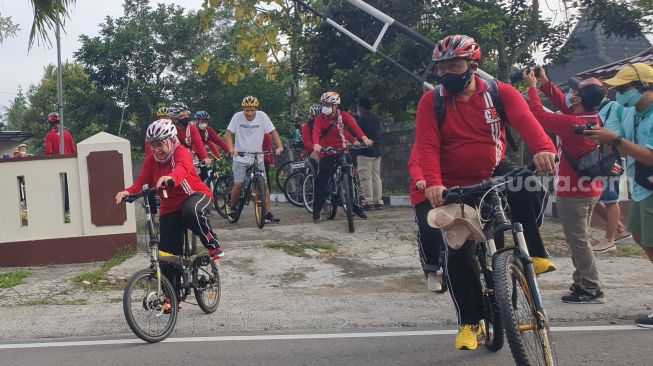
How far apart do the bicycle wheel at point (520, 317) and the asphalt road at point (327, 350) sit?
0.91 metres

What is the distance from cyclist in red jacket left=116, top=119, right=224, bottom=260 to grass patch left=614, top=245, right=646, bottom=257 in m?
5.31

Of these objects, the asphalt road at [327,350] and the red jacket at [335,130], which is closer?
the asphalt road at [327,350]

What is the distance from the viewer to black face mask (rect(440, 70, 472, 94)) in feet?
15.2

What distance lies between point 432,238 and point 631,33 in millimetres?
9407

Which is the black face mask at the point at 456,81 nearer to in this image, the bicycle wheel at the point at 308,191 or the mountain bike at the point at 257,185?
the mountain bike at the point at 257,185

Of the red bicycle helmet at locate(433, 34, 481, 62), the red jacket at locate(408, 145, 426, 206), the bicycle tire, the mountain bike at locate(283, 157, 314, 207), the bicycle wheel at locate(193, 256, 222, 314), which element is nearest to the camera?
the red bicycle helmet at locate(433, 34, 481, 62)

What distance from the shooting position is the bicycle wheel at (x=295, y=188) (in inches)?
542

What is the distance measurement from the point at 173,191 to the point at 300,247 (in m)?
3.45

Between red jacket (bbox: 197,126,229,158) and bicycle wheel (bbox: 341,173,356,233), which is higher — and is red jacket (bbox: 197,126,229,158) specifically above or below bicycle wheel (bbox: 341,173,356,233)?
above

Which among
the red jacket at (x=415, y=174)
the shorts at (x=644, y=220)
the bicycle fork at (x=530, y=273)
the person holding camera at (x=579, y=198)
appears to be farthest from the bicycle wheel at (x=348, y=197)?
the bicycle fork at (x=530, y=273)

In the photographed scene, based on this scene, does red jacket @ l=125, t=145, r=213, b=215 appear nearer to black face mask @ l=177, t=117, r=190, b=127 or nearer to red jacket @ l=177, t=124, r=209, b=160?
red jacket @ l=177, t=124, r=209, b=160

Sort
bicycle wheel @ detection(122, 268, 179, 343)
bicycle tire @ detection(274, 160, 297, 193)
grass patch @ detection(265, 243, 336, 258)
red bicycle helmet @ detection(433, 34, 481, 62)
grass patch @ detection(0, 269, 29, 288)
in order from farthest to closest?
bicycle tire @ detection(274, 160, 297, 193) < grass patch @ detection(265, 243, 336, 258) < grass patch @ detection(0, 269, 29, 288) < bicycle wheel @ detection(122, 268, 179, 343) < red bicycle helmet @ detection(433, 34, 481, 62)

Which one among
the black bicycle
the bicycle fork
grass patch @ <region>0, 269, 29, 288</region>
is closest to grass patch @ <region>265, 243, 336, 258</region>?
the black bicycle

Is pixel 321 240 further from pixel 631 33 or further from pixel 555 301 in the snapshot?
pixel 631 33
